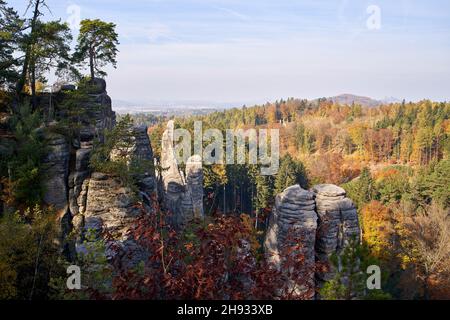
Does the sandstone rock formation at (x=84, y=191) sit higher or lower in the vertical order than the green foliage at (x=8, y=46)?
lower

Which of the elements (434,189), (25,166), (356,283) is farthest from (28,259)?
(434,189)

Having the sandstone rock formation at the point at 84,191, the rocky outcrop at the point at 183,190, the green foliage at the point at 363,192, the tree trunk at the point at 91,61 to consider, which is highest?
the tree trunk at the point at 91,61

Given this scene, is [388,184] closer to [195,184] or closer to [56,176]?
[195,184]

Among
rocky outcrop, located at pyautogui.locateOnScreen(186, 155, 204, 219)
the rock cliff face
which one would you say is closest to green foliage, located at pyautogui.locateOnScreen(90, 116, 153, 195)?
the rock cliff face

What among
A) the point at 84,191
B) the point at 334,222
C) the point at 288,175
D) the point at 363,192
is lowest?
the point at 363,192

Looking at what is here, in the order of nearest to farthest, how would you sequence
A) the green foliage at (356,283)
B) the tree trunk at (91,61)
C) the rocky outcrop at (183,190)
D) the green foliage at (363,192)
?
1. the green foliage at (356,283)
2. the tree trunk at (91,61)
3. the rocky outcrop at (183,190)
4. the green foliage at (363,192)

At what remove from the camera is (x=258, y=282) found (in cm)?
617

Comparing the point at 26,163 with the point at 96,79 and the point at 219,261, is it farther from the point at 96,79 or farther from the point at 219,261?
the point at 219,261

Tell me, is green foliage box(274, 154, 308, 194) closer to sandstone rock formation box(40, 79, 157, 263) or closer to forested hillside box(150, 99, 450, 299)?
forested hillside box(150, 99, 450, 299)

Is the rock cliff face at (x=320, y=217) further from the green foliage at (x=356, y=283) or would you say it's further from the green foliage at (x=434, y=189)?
the green foliage at (x=434, y=189)

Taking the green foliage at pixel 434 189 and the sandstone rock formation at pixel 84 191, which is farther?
the green foliage at pixel 434 189

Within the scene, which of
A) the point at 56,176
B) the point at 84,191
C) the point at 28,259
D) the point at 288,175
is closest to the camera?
the point at 28,259

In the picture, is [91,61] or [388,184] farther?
[388,184]

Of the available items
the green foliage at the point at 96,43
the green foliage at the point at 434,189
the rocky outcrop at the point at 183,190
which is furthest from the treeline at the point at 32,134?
the green foliage at the point at 434,189
